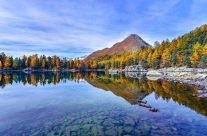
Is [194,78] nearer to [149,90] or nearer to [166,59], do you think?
[149,90]

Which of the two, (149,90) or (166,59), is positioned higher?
(166,59)

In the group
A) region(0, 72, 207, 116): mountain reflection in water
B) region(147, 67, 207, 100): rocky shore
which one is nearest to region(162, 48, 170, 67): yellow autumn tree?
region(147, 67, 207, 100): rocky shore

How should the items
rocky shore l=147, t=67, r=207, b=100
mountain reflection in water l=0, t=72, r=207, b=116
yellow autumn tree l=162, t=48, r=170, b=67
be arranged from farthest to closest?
1. yellow autumn tree l=162, t=48, r=170, b=67
2. rocky shore l=147, t=67, r=207, b=100
3. mountain reflection in water l=0, t=72, r=207, b=116

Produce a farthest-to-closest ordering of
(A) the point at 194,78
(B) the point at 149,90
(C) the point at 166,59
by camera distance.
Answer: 1. (C) the point at 166,59
2. (A) the point at 194,78
3. (B) the point at 149,90

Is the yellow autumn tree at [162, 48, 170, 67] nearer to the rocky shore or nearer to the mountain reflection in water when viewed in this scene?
the rocky shore

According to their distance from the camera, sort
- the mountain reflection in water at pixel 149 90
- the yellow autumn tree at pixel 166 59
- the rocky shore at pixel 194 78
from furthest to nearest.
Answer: the yellow autumn tree at pixel 166 59
the rocky shore at pixel 194 78
the mountain reflection in water at pixel 149 90

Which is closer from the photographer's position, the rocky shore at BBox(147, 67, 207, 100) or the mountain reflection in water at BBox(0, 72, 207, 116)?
the mountain reflection in water at BBox(0, 72, 207, 116)

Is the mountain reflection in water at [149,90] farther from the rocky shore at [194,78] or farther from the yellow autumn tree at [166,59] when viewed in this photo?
the yellow autumn tree at [166,59]

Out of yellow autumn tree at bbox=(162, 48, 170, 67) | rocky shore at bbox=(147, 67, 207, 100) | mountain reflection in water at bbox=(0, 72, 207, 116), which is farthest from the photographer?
yellow autumn tree at bbox=(162, 48, 170, 67)

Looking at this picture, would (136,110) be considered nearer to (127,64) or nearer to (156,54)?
(156,54)

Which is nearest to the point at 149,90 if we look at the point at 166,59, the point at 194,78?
the point at 194,78

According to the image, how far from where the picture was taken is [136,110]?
21891 millimetres

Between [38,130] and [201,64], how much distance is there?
7640 cm

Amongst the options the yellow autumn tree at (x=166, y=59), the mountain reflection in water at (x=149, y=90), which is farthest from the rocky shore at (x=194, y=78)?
the yellow autumn tree at (x=166, y=59)
